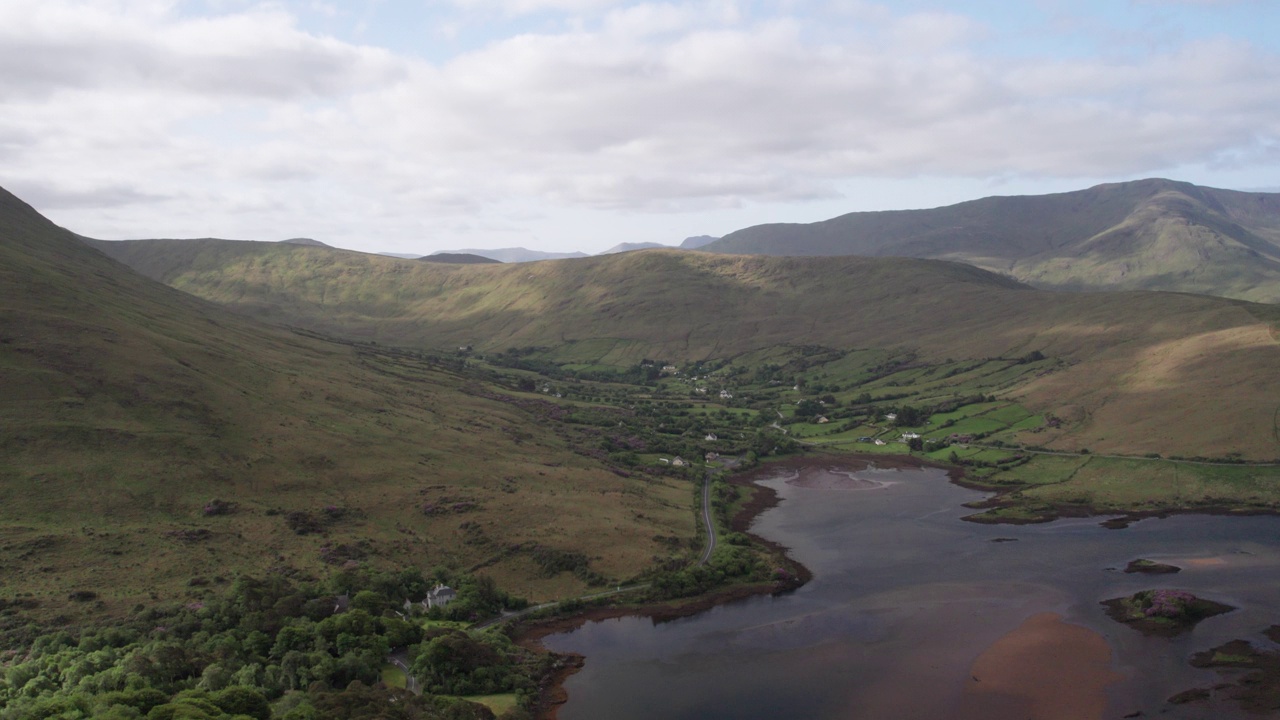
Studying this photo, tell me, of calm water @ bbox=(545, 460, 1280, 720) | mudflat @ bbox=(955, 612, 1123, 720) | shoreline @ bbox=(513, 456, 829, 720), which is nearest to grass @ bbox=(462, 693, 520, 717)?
shoreline @ bbox=(513, 456, 829, 720)

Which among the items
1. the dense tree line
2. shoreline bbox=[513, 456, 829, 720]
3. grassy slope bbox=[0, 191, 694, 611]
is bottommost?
shoreline bbox=[513, 456, 829, 720]

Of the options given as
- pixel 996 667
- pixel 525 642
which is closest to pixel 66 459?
pixel 525 642

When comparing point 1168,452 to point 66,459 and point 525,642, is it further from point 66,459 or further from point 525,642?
point 66,459

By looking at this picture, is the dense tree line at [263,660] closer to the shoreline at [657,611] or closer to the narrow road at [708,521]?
the shoreline at [657,611]

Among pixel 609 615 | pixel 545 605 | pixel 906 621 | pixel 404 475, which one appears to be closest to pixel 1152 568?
pixel 906 621

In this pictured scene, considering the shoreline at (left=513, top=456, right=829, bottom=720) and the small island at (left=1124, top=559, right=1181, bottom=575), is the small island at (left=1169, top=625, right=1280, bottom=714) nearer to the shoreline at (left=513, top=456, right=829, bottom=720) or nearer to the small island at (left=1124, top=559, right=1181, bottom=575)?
the small island at (left=1124, top=559, right=1181, bottom=575)

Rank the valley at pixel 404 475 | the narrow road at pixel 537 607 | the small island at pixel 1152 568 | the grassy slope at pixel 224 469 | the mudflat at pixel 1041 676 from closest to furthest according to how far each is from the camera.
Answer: the mudflat at pixel 1041 676 → the valley at pixel 404 475 → the grassy slope at pixel 224 469 → the narrow road at pixel 537 607 → the small island at pixel 1152 568

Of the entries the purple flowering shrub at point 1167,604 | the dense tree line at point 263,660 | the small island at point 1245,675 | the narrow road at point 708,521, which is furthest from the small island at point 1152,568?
the dense tree line at point 263,660
